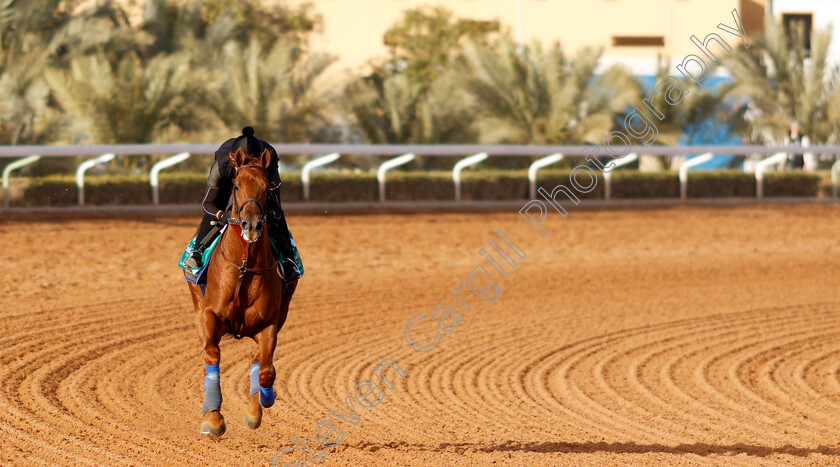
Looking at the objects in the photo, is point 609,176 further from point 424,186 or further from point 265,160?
point 265,160

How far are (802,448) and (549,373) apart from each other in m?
2.37

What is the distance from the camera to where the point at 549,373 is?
780 cm

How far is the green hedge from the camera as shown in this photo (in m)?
14.8

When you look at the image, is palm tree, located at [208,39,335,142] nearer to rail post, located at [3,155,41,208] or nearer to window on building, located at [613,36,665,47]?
rail post, located at [3,155,41,208]

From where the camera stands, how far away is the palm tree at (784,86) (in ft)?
80.8

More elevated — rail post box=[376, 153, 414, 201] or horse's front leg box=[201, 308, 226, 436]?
rail post box=[376, 153, 414, 201]

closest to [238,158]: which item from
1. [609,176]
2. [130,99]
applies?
[609,176]

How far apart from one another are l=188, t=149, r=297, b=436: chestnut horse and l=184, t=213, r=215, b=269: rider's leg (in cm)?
13

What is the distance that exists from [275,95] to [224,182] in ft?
50.9

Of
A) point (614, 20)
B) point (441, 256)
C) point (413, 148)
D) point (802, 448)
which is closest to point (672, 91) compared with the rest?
point (413, 148)

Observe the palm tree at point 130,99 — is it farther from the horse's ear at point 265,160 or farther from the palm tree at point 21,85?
the horse's ear at point 265,160

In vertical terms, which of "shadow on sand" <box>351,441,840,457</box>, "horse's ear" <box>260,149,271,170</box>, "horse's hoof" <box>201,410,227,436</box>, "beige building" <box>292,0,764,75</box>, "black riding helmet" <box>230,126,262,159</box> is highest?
"beige building" <box>292,0,764,75</box>

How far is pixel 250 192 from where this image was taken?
5.10 meters

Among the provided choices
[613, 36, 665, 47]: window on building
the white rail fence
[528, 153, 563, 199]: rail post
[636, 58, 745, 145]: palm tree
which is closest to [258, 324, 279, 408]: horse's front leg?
the white rail fence
